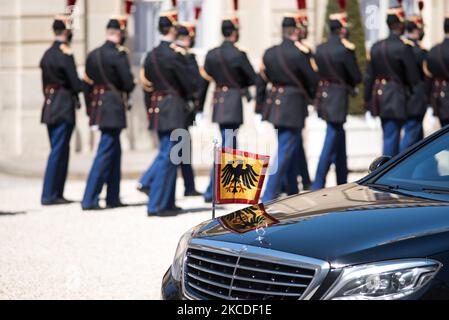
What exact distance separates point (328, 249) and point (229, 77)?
819 cm

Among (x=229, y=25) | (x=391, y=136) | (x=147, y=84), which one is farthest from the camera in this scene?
(x=391, y=136)

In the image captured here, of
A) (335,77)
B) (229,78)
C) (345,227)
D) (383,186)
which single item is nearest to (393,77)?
(335,77)

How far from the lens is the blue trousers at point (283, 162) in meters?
11.9

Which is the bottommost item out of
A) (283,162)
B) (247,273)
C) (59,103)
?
(283,162)

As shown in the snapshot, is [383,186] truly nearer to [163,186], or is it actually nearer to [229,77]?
[163,186]

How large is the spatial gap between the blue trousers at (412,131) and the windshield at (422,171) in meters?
7.33

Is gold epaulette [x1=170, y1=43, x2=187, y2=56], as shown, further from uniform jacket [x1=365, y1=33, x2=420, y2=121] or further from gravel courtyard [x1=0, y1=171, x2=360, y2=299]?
uniform jacket [x1=365, y1=33, x2=420, y2=121]

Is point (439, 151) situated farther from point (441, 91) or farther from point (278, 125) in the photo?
point (441, 91)

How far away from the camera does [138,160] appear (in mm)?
16891

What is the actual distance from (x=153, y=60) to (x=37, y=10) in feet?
22.0

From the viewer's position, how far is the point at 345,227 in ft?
17.3

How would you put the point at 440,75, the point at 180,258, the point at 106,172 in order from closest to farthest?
the point at 180,258, the point at 106,172, the point at 440,75

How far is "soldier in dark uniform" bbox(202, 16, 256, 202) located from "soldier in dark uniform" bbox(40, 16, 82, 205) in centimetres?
158

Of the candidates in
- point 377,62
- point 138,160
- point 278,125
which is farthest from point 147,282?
point 138,160
